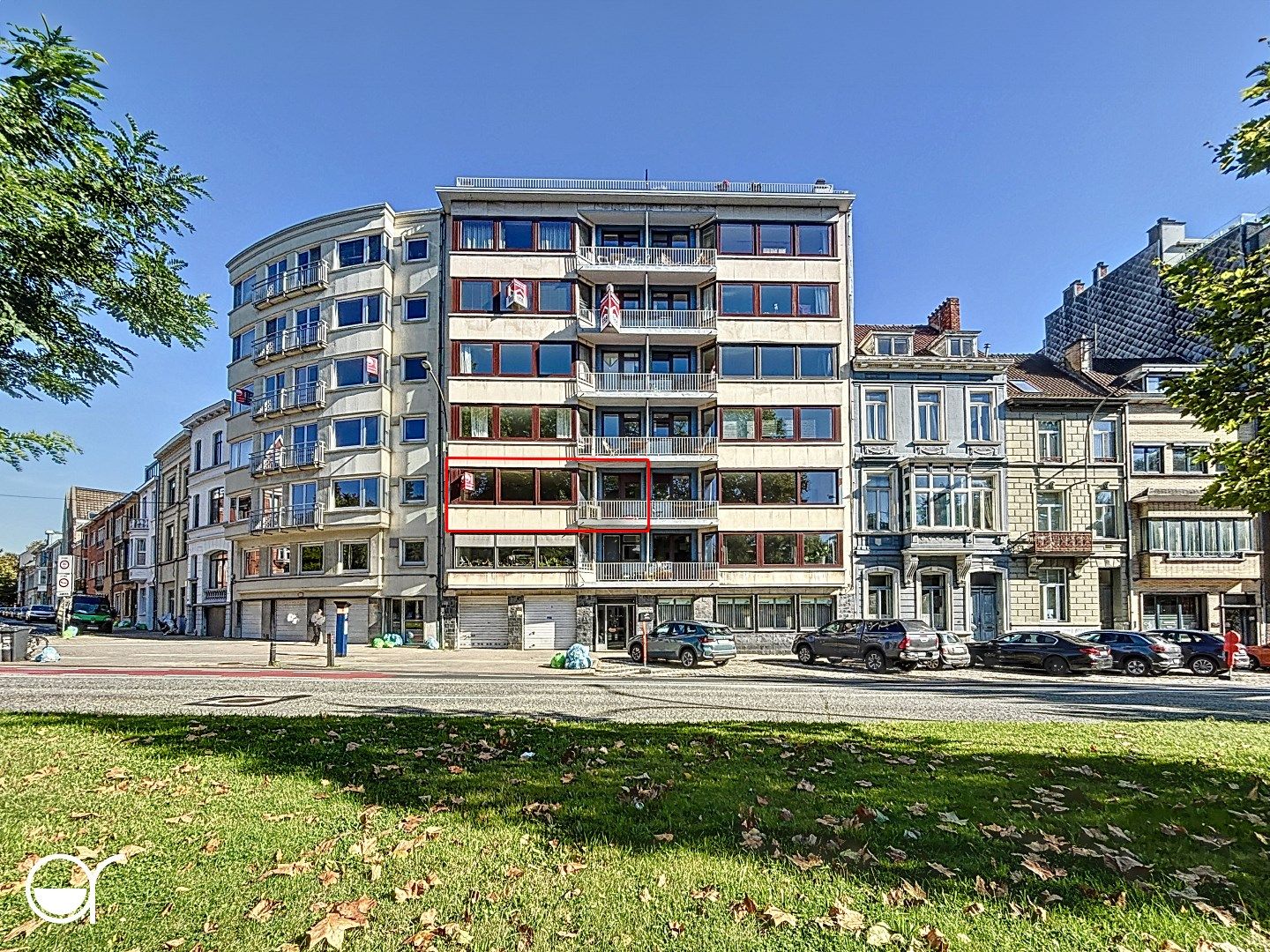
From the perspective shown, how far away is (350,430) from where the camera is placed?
39.0 metres

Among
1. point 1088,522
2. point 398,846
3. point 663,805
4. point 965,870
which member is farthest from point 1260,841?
point 1088,522

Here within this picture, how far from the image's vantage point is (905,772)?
26.5 ft

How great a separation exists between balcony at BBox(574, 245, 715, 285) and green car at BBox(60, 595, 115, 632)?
39429 mm

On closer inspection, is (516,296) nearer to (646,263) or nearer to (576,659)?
(646,263)

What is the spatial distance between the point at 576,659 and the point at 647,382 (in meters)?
14.9

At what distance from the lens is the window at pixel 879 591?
120ft

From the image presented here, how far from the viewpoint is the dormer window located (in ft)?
124

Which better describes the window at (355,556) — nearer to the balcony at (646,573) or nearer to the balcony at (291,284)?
the balcony at (646,573)

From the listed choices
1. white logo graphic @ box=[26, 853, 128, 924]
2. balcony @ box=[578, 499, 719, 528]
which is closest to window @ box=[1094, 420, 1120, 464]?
balcony @ box=[578, 499, 719, 528]

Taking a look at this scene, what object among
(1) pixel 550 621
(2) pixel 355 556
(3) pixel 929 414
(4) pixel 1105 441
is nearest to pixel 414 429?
(2) pixel 355 556

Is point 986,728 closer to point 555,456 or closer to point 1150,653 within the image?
point 1150,653

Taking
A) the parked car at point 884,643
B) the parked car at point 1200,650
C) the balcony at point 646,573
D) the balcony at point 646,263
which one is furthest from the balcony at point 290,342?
the parked car at point 1200,650

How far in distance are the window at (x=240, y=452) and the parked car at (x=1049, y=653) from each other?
3675cm

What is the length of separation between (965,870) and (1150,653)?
2576cm
